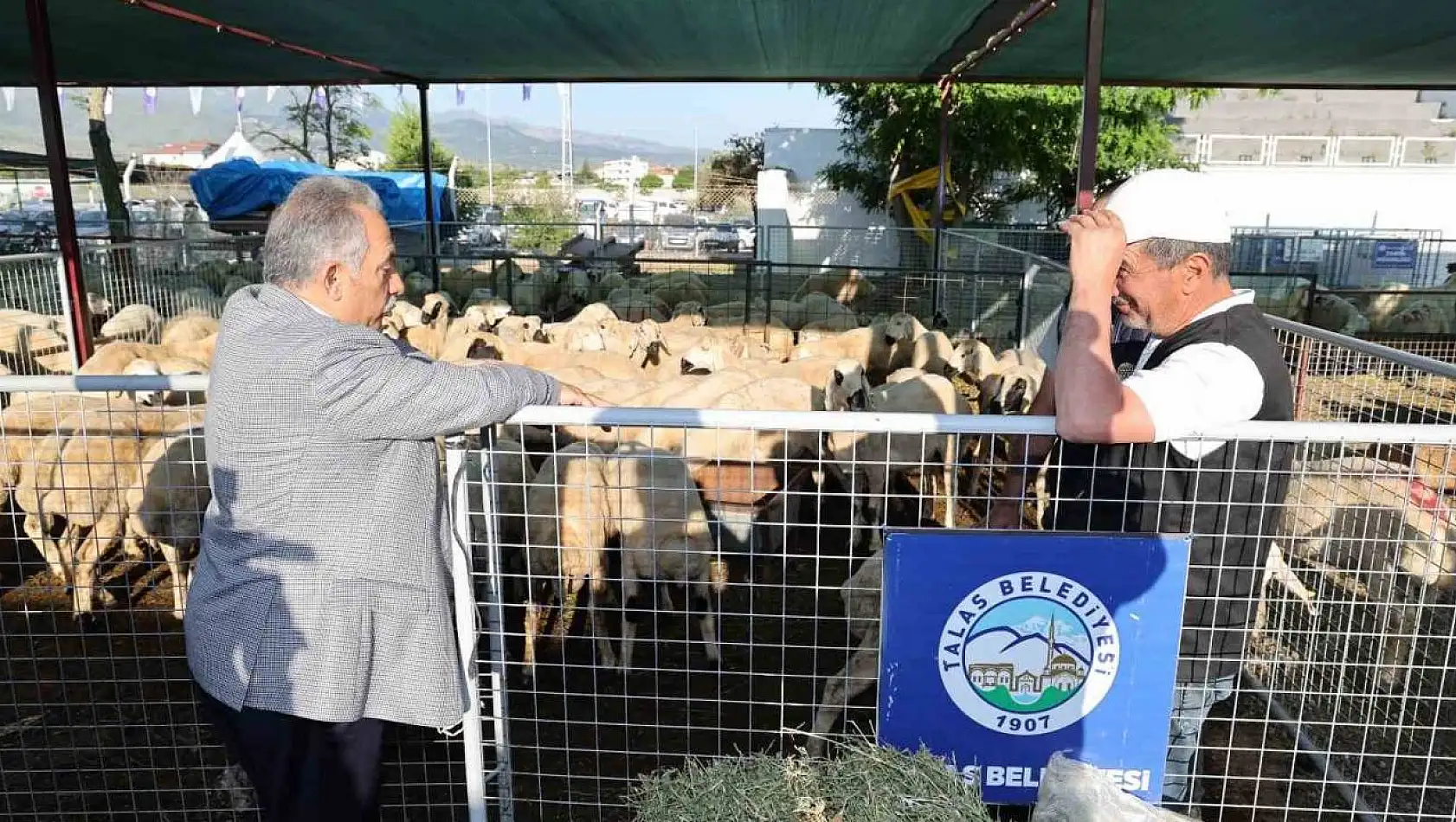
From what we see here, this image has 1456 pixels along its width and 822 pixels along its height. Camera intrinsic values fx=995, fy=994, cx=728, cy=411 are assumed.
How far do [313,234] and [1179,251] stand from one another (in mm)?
2031

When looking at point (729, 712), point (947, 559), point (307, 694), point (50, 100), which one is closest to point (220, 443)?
point (307, 694)

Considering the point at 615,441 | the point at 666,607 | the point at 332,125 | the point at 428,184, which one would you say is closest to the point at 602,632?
the point at 666,607

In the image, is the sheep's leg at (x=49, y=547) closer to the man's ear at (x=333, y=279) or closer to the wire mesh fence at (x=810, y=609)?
the wire mesh fence at (x=810, y=609)

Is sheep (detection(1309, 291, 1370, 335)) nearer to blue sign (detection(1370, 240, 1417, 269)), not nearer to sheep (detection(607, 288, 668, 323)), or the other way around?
blue sign (detection(1370, 240, 1417, 269))

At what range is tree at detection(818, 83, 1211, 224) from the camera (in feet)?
79.5

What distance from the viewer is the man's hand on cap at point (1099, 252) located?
7.45 ft

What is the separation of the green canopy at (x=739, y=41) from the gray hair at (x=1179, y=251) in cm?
762

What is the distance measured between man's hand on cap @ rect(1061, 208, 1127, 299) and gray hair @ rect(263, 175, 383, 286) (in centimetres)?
162

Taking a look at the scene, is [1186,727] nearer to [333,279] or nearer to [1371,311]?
[333,279]

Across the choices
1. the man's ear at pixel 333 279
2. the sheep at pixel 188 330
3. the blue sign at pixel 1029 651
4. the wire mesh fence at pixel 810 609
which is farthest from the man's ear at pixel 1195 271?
the sheep at pixel 188 330

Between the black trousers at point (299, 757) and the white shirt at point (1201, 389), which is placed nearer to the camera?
the white shirt at point (1201, 389)

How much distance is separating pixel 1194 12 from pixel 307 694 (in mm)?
9972

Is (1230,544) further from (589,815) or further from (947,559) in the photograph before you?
(589,815)

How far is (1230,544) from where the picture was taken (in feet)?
8.74
